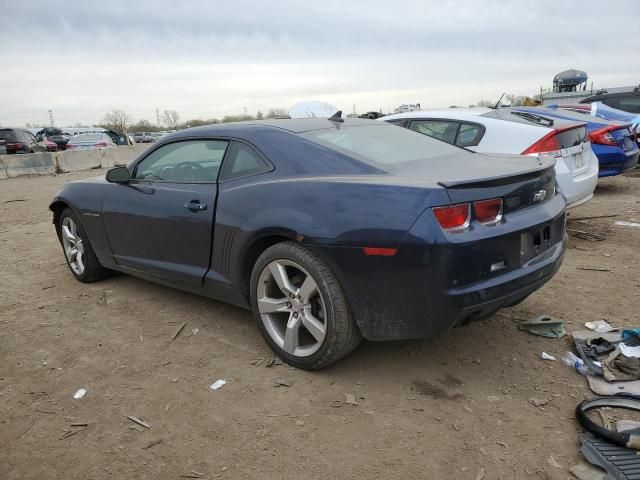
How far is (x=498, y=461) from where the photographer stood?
221 centimetres

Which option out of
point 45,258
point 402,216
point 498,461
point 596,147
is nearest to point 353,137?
point 402,216

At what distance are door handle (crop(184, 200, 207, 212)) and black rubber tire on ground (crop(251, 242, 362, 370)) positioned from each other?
68cm

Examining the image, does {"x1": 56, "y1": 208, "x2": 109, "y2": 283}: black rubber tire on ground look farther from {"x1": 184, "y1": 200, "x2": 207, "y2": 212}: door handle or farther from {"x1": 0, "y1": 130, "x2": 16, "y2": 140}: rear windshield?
{"x1": 0, "y1": 130, "x2": 16, "y2": 140}: rear windshield

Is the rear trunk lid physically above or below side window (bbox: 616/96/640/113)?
below

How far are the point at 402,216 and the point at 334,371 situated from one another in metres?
1.11

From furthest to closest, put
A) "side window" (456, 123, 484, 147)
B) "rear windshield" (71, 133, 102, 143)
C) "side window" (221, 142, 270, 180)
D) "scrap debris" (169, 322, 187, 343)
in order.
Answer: "rear windshield" (71, 133, 102, 143) < "side window" (456, 123, 484, 147) < "scrap debris" (169, 322, 187, 343) < "side window" (221, 142, 270, 180)

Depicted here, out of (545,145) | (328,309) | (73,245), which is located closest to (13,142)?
(73,245)

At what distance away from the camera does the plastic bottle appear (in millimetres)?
2848

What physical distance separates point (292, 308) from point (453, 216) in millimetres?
1090

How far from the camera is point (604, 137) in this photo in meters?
7.44

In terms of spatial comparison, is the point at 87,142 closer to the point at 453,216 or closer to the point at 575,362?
the point at 453,216

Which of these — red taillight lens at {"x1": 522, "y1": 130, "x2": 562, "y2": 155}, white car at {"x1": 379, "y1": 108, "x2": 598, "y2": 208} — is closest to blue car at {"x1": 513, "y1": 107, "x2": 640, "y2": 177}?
white car at {"x1": 379, "y1": 108, "x2": 598, "y2": 208}

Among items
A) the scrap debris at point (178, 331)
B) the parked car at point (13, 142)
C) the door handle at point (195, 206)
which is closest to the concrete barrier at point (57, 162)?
the parked car at point (13, 142)

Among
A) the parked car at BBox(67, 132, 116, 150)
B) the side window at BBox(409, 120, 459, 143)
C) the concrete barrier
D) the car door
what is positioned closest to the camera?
the car door
